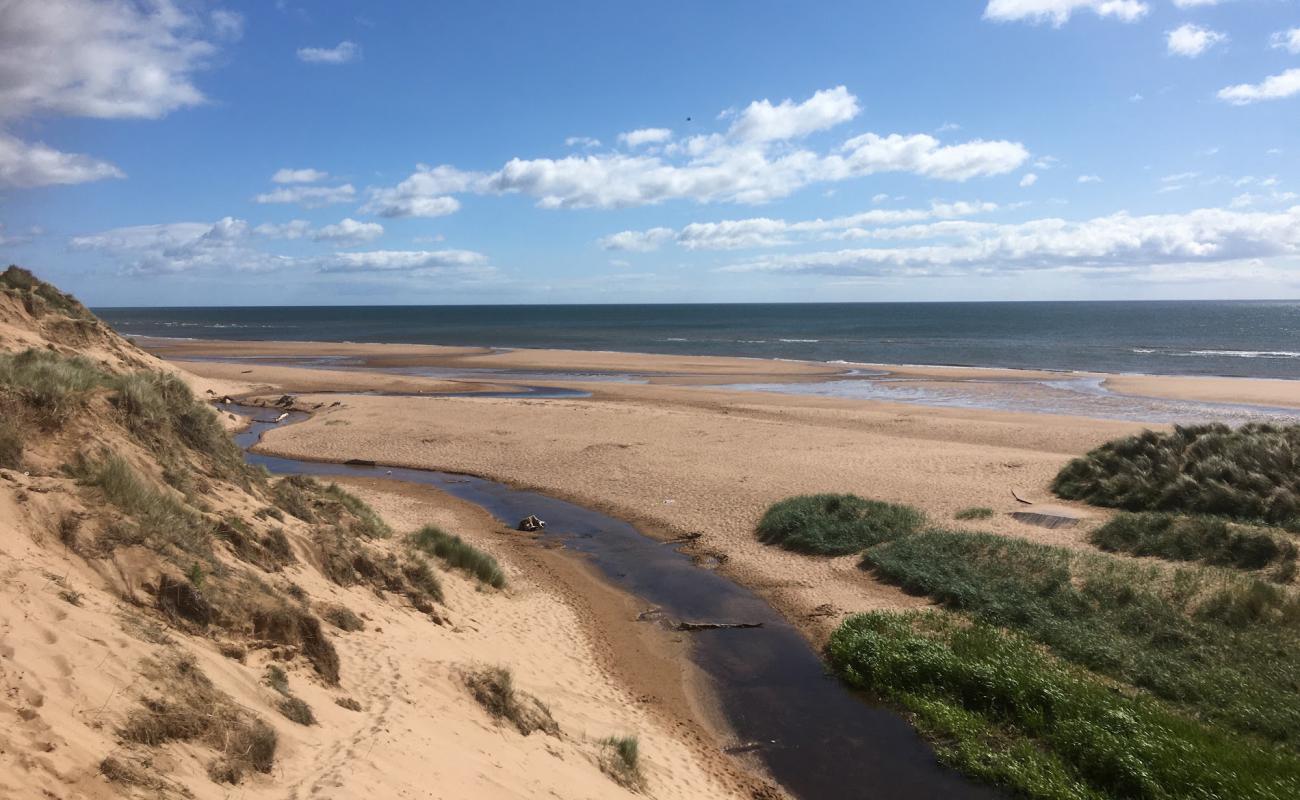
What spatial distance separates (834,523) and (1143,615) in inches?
259

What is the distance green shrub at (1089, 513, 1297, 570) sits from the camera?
14.2 meters

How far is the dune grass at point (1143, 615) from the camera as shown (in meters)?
9.94

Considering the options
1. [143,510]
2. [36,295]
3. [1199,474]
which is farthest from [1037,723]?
[36,295]

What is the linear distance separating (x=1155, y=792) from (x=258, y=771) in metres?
8.47

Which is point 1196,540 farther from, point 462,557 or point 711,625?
point 462,557

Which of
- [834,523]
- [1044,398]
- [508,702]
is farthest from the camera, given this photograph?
[1044,398]

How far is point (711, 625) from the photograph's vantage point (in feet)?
44.6

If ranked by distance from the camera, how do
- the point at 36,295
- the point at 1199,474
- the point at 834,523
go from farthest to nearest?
the point at 36,295
the point at 1199,474
the point at 834,523

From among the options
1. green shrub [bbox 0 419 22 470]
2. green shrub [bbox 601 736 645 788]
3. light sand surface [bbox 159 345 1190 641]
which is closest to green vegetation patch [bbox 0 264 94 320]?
light sand surface [bbox 159 345 1190 641]

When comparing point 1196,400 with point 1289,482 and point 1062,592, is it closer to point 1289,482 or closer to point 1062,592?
point 1289,482

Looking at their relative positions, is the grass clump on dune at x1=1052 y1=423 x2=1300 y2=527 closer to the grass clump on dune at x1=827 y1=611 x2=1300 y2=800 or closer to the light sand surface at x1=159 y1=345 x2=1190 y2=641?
the light sand surface at x1=159 y1=345 x2=1190 y2=641

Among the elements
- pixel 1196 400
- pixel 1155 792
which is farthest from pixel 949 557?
pixel 1196 400

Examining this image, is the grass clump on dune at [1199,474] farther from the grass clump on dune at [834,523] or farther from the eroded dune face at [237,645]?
the eroded dune face at [237,645]

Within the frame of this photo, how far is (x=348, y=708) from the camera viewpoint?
7469mm
